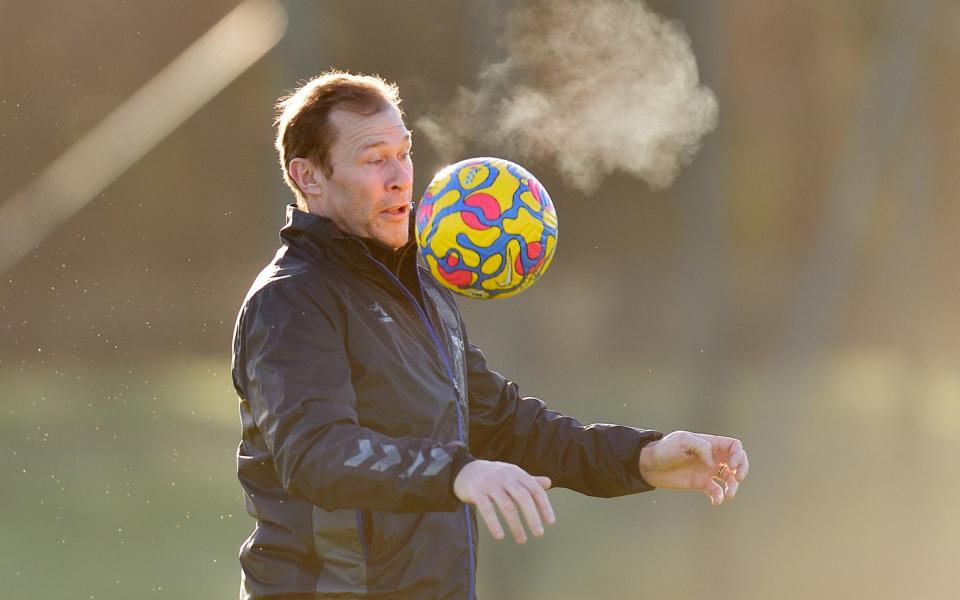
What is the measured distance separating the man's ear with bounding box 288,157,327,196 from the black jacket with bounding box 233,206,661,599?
0.14 meters

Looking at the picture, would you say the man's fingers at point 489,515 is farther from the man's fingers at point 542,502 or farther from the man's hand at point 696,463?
the man's hand at point 696,463

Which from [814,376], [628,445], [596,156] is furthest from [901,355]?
[628,445]

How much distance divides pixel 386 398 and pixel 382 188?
517mm

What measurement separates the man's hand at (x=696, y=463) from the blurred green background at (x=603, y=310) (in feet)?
8.97

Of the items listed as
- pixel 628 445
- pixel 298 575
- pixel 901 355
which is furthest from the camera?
pixel 901 355

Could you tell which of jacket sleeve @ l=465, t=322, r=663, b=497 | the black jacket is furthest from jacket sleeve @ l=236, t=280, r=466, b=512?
jacket sleeve @ l=465, t=322, r=663, b=497

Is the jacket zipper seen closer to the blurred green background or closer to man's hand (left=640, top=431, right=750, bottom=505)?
man's hand (left=640, top=431, right=750, bottom=505)

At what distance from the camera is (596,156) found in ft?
18.7

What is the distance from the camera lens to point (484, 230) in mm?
2883

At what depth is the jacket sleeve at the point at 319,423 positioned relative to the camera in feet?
7.32

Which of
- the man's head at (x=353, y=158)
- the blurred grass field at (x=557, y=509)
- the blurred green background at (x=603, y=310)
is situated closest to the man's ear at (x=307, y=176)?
the man's head at (x=353, y=158)

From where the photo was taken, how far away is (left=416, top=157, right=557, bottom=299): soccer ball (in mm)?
2875

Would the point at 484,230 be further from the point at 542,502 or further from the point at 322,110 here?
the point at 542,502

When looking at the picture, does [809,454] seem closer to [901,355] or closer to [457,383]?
[901,355]
